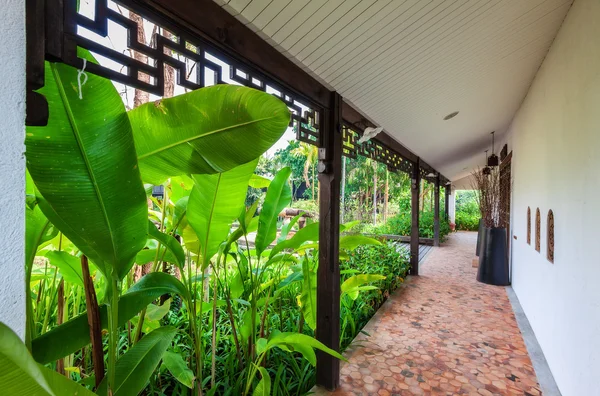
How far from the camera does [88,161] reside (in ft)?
2.28

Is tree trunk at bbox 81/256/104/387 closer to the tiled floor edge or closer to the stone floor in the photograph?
the stone floor

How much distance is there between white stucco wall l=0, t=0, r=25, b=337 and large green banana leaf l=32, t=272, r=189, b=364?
0.91 feet

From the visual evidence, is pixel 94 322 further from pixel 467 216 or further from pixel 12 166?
pixel 467 216

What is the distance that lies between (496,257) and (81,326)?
5.21m

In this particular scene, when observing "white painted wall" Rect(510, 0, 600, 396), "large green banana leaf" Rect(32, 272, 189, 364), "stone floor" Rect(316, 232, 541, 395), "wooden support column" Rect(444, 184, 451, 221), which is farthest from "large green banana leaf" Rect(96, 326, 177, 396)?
"wooden support column" Rect(444, 184, 451, 221)

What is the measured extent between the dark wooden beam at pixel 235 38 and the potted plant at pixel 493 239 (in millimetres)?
4158

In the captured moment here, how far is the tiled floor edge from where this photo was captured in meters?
2.20

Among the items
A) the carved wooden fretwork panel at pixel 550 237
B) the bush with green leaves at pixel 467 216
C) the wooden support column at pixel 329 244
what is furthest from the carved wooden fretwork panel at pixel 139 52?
the bush with green leaves at pixel 467 216

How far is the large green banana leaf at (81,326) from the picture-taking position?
2.76 feet

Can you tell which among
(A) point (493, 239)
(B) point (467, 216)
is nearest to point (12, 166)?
(A) point (493, 239)

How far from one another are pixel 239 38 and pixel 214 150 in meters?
0.70

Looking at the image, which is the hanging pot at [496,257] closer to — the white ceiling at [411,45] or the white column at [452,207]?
the white ceiling at [411,45]

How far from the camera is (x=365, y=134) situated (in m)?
2.63

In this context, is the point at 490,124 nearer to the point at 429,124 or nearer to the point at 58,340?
the point at 429,124
